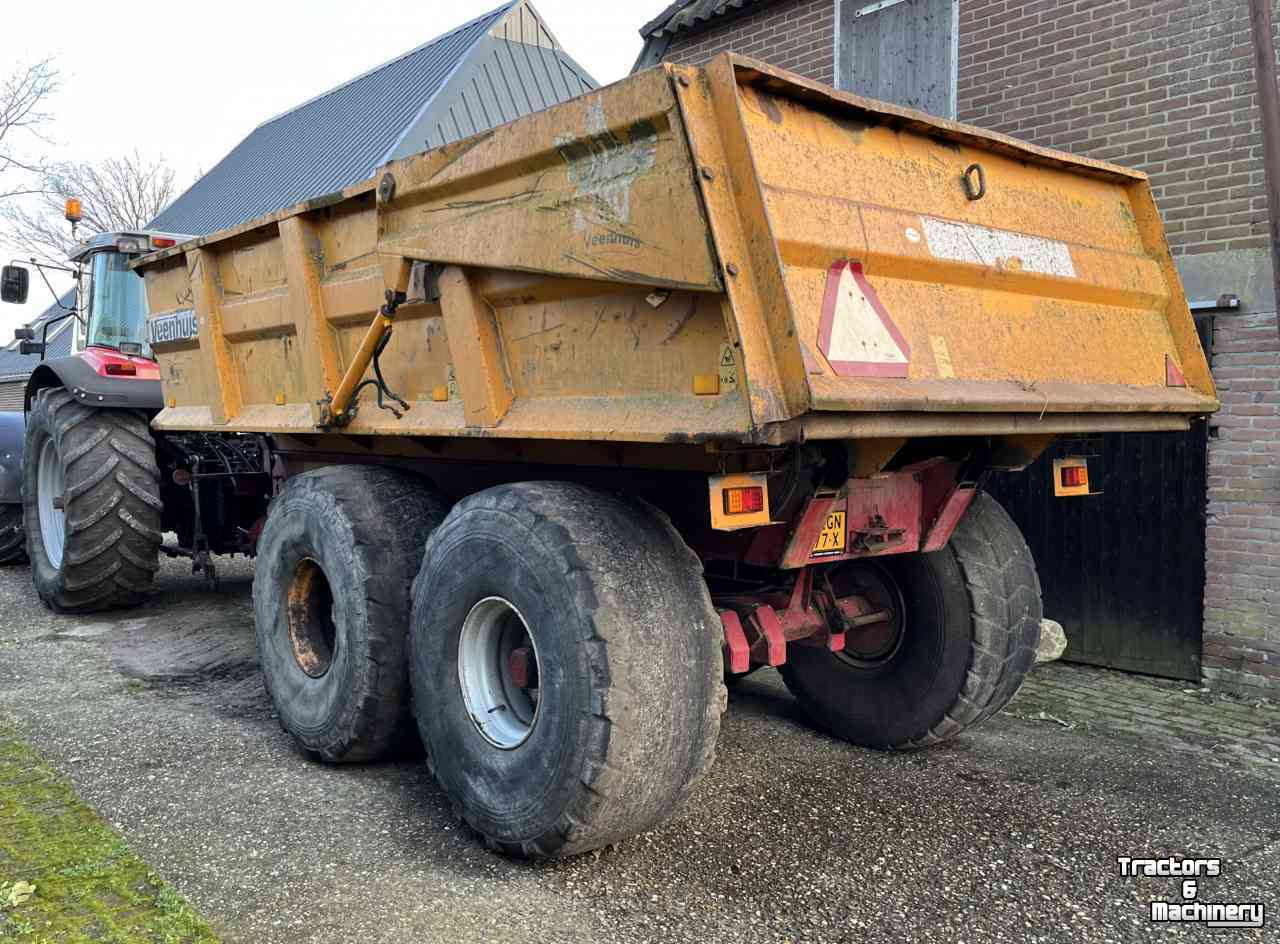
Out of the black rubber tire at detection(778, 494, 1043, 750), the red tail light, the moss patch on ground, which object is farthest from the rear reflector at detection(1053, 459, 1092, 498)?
the moss patch on ground

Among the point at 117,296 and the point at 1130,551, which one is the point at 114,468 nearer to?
the point at 117,296

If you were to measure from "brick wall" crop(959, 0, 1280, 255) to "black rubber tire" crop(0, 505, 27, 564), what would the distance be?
814 centimetres

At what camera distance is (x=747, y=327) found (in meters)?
2.76

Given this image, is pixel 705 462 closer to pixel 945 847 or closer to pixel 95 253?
pixel 945 847

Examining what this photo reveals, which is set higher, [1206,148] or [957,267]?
[1206,148]

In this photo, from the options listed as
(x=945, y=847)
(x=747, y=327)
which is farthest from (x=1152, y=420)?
(x=747, y=327)

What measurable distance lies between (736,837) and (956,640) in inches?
50.4

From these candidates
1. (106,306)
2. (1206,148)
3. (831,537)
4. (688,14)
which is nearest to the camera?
(831,537)

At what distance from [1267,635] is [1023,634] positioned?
2.14 metres

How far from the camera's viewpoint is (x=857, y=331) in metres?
2.97

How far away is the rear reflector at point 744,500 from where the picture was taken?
297 centimetres

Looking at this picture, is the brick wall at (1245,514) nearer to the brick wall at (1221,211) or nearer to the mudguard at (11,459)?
the brick wall at (1221,211)

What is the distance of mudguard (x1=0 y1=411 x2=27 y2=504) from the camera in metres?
8.57

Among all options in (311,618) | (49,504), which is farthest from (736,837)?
(49,504)
